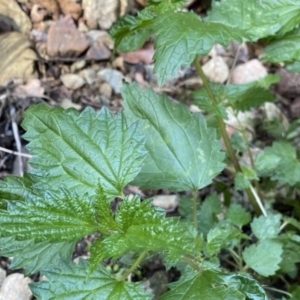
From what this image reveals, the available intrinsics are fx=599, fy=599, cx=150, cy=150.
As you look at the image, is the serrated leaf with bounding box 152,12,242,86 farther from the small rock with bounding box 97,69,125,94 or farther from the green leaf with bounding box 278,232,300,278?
the small rock with bounding box 97,69,125,94

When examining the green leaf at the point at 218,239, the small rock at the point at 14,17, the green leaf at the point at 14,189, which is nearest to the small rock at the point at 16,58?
the small rock at the point at 14,17

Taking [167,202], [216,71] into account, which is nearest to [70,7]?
[216,71]

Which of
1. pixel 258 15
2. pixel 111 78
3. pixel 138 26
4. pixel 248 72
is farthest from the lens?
pixel 248 72

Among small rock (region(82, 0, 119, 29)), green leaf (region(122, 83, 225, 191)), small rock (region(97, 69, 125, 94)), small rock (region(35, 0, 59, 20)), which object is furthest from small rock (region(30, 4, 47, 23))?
green leaf (region(122, 83, 225, 191))

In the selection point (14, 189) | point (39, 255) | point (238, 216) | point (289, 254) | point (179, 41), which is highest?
point (179, 41)

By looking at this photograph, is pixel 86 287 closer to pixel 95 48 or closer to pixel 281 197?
pixel 281 197

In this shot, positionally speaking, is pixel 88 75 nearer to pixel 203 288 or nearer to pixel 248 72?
pixel 248 72

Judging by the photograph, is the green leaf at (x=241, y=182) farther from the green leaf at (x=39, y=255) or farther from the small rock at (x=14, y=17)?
the small rock at (x=14, y=17)

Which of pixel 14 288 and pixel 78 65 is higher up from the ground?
pixel 78 65
